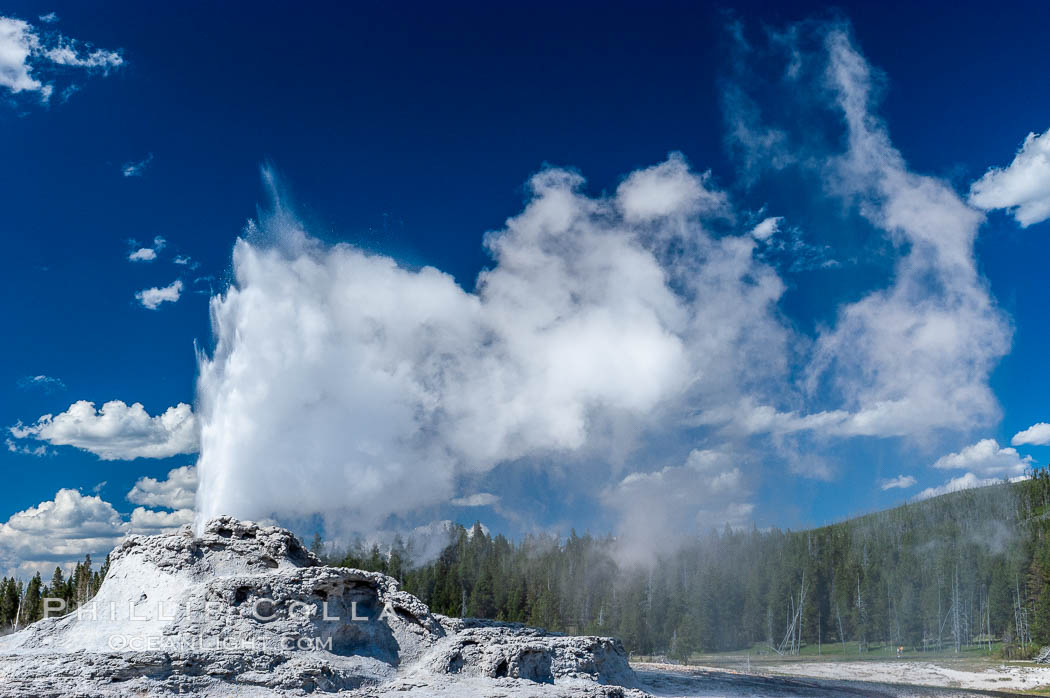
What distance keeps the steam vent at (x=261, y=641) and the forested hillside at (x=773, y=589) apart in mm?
45224

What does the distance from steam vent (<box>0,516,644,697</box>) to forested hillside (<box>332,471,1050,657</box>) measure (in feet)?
148

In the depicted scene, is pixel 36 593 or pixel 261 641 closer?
pixel 261 641

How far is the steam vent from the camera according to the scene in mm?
17562

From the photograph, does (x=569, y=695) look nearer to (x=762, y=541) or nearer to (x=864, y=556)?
(x=864, y=556)

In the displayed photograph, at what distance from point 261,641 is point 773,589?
80.7 m

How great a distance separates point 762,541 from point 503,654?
4091 inches

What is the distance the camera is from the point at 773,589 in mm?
88438

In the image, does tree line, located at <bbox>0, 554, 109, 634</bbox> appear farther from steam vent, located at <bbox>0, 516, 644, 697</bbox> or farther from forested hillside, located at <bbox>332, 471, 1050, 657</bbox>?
steam vent, located at <bbox>0, 516, 644, 697</bbox>

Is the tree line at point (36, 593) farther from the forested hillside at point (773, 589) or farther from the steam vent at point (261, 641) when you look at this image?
the steam vent at point (261, 641)

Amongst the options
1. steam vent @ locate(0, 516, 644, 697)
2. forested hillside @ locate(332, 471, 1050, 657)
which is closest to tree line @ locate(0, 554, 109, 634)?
forested hillside @ locate(332, 471, 1050, 657)

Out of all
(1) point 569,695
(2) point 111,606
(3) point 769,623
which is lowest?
(3) point 769,623

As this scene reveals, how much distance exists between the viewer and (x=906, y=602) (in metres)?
81.7

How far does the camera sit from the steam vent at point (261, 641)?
57.6 feet

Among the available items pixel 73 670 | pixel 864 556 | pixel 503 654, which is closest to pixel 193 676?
pixel 73 670
